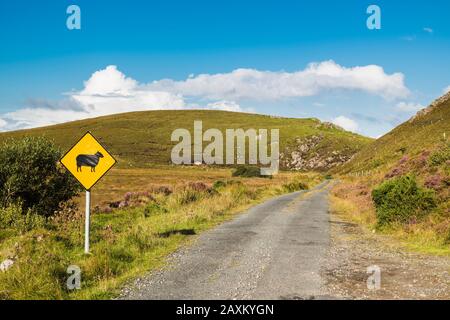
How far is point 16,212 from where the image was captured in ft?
58.6

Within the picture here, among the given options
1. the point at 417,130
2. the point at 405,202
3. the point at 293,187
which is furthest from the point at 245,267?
the point at 417,130

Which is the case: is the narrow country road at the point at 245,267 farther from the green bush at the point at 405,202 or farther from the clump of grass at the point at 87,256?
the green bush at the point at 405,202

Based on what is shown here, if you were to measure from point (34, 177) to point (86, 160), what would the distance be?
12782 millimetres

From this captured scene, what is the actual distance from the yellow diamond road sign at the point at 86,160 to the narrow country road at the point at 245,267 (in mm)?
3356

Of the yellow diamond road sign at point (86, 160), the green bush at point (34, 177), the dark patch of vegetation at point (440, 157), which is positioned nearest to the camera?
the yellow diamond road sign at point (86, 160)

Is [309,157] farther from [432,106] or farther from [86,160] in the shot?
[86,160]

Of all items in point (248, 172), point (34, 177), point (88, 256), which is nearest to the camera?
point (88, 256)

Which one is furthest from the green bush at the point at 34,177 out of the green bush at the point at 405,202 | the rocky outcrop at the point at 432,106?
the rocky outcrop at the point at 432,106

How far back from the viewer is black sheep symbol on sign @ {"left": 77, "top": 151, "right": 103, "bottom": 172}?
12234 millimetres

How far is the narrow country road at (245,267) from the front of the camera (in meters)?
8.17

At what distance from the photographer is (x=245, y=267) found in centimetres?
1031

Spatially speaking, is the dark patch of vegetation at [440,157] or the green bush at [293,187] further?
the green bush at [293,187]

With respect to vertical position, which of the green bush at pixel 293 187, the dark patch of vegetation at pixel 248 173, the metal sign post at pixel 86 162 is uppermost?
the metal sign post at pixel 86 162
